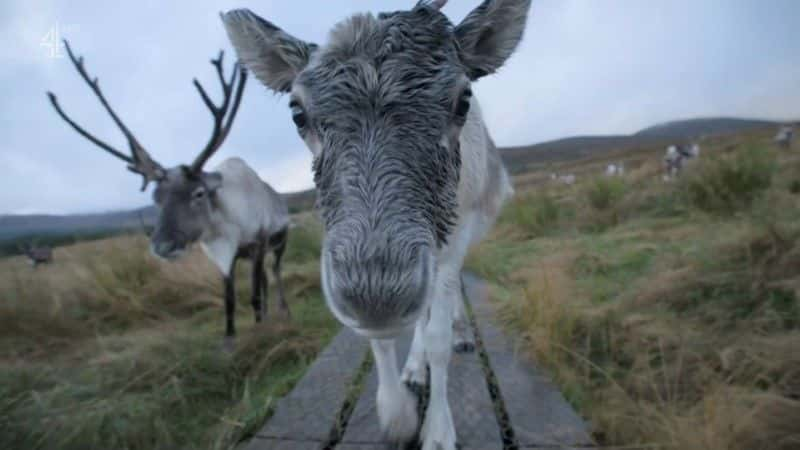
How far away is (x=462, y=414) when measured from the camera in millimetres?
2418

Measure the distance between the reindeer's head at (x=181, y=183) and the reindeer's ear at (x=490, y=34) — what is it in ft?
12.5

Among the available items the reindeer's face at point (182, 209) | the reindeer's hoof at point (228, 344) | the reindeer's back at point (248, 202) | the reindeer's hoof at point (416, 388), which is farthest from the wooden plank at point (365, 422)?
the reindeer's back at point (248, 202)

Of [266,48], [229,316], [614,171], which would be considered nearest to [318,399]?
[266,48]

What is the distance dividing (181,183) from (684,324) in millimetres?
5158

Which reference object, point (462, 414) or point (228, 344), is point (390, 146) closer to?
point (462, 414)

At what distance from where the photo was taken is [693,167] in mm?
7562

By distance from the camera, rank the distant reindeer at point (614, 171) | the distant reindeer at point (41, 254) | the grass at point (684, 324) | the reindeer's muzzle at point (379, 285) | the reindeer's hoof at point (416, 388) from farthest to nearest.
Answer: the distant reindeer at point (614, 171), the distant reindeer at point (41, 254), the reindeer's hoof at point (416, 388), the grass at point (684, 324), the reindeer's muzzle at point (379, 285)

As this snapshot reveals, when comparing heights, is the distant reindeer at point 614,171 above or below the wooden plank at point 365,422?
above

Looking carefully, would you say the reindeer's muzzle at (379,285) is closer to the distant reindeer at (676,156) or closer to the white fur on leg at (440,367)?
the white fur on leg at (440,367)

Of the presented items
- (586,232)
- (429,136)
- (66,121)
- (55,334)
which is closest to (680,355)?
(429,136)

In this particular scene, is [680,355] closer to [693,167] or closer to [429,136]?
[429,136]

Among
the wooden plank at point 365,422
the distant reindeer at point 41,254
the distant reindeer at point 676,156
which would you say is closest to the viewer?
the wooden plank at point 365,422

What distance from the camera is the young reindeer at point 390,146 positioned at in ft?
4.00

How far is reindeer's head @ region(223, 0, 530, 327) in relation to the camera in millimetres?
1208
